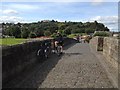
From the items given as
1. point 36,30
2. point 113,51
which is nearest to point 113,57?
point 113,51

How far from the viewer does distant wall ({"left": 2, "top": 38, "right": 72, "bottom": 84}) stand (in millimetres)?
10023

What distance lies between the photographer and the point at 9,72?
34.3 feet

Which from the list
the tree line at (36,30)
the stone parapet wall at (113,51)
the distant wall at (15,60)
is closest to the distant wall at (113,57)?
the stone parapet wall at (113,51)

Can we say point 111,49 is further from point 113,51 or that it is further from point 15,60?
point 15,60

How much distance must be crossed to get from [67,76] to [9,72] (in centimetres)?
272

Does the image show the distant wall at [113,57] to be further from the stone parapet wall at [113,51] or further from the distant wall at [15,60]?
the distant wall at [15,60]

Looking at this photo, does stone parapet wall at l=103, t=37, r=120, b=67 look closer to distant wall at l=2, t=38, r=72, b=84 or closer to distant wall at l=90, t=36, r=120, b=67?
distant wall at l=90, t=36, r=120, b=67

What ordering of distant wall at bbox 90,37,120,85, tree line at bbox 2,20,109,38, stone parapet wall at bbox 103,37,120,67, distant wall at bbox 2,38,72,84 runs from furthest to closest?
tree line at bbox 2,20,109,38 → stone parapet wall at bbox 103,37,120,67 → distant wall at bbox 90,37,120,85 → distant wall at bbox 2,38,72,84

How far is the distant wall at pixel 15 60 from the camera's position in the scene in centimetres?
1002

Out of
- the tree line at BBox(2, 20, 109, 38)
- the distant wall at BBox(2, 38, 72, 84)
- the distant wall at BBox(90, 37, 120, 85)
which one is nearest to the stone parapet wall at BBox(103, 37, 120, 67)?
the distant wall at BBox(90, 37, 120, 85)

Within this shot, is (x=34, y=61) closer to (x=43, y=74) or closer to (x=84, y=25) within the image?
(x=43, y=74)

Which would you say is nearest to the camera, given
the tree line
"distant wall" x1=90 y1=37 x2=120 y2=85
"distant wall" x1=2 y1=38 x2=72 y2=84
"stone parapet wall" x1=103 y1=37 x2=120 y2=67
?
"distant wall" x1=2 y1=38 x2=72 y2=84

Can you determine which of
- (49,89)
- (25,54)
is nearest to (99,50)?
(25,54)

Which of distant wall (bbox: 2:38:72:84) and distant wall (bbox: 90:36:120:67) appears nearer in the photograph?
distant wall (bbox: 2:38:72:84)
